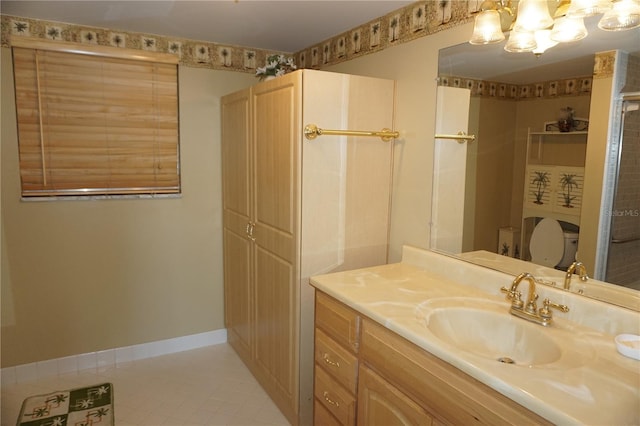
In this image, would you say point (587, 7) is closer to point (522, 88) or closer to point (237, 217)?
point (522, 88)

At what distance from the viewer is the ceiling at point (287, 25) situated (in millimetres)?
1470

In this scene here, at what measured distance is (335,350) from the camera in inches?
68.6

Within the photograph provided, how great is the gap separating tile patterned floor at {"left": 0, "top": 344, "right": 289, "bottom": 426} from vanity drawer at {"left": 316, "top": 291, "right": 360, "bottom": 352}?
87 cm

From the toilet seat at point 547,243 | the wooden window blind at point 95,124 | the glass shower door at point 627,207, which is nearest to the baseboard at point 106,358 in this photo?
the wooden window blind at point 95,124

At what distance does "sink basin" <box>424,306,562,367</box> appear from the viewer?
1337 millimetres

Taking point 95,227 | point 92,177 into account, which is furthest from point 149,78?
point 95,227

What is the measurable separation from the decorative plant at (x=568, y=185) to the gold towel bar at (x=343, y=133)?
2.93ft

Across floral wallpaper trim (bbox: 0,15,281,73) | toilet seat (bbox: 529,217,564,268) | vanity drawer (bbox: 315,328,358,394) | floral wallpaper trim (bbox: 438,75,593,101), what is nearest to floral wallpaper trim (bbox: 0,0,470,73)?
floral wallpaper trim (bbox: 0,15,281,73)

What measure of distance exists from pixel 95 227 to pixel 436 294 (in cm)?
224

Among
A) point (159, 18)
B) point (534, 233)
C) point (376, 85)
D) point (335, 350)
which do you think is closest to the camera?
point (534, 233)

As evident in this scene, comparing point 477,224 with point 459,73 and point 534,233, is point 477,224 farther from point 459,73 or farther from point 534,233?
point 459,73

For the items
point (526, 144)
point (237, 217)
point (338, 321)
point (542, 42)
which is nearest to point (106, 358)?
point (237, 217)

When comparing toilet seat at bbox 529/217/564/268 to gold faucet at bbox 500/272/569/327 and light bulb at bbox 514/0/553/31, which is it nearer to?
gold faucet at bbox 500/272/569/327

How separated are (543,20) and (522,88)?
0.25 metres
